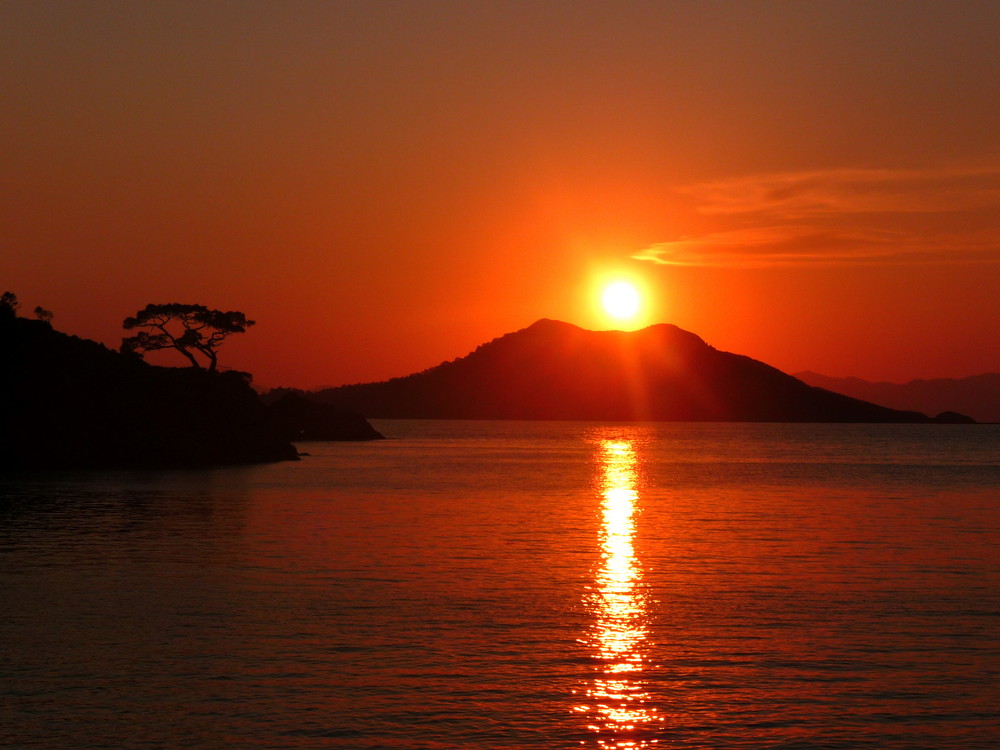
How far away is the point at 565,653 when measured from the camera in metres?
23.1

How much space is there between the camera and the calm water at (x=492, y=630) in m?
17.8

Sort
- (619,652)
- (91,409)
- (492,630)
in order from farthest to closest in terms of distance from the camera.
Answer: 1. (91,409)
2. (492,630)
3. (619,652)

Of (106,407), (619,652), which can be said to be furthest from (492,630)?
(106,407)

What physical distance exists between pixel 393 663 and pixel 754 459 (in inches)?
5266

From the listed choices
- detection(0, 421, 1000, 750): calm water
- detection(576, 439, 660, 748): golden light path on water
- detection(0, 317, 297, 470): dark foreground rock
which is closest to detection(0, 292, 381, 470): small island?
detection(0, 317, 297, 470): dark foreground rock

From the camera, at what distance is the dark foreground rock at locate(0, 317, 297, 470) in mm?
96062

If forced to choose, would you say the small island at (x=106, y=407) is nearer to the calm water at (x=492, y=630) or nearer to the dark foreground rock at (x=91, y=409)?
the dark foreground rock at (x=91, y=409)

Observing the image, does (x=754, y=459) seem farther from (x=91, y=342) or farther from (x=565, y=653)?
(x=565, y=653)

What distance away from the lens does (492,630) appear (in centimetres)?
2550

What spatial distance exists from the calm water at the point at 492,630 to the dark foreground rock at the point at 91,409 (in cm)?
4181

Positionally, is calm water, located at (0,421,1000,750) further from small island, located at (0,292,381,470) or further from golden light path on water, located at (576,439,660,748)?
small island, located at (0,292,381,470)

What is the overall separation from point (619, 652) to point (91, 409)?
86.4 metres

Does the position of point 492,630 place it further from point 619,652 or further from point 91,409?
point 91,409

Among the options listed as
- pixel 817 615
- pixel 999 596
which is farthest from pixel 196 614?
pixel 999 596
